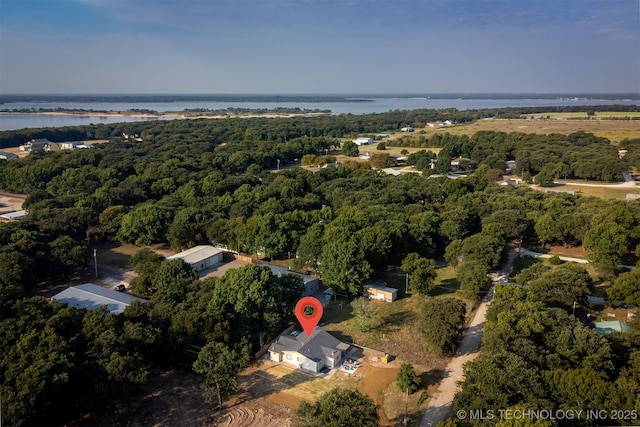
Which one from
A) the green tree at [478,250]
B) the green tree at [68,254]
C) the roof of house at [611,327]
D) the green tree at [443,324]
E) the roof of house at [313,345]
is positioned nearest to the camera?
the roof of house at [313,345]

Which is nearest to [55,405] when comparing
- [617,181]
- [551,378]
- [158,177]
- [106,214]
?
[551,378]

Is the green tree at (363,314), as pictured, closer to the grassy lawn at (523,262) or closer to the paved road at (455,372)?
the paved road at (455,372)

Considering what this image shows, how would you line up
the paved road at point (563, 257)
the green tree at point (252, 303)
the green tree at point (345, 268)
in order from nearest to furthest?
the green tree at point (252, 303) → the green tree at point (345, 268) → the paved road at point (563, 257)

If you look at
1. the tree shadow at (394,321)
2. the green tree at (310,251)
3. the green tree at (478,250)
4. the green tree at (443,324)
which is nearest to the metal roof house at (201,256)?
the green tree at (310,251)

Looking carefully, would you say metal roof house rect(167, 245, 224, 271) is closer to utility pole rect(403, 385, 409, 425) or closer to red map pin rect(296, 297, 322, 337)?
red map pin rect(296, 297, 322, 337)

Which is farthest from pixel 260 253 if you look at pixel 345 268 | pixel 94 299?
pixel 94 299

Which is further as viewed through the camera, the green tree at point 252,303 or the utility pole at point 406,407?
the green tree at point 252,303
